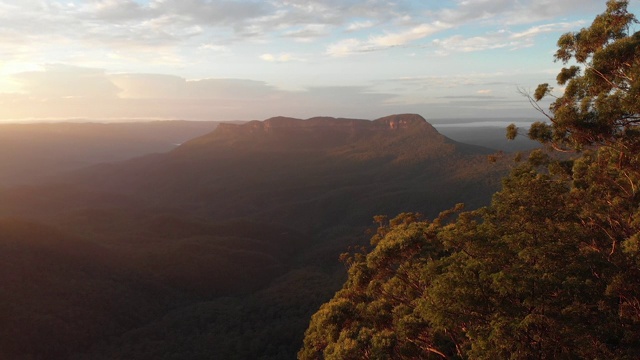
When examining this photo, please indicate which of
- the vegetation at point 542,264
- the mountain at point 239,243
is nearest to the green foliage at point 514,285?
the vegetation at point 542,264

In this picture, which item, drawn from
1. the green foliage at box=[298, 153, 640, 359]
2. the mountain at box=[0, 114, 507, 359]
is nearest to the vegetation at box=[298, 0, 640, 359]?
the green foliage at box=[298, 153, 640, 359]

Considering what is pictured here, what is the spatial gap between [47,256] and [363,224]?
84.3 meters

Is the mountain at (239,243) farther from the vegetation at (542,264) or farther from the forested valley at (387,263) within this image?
the vegetation at (542,264)

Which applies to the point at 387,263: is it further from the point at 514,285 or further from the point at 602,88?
the point at 602,88

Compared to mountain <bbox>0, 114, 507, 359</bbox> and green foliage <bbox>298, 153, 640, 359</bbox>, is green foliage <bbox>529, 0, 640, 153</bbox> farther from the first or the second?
mountain <bbox>0, 114, 507, 359</bbox>

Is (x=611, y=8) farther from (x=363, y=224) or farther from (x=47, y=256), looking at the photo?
(x=363, y=224)

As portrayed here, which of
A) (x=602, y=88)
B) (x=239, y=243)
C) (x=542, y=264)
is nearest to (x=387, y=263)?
(x=542, y=264)

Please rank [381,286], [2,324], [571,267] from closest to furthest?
[571,267], [381,286], [2,324]

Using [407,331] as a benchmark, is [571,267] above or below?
above

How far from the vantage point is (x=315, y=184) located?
188875 mm

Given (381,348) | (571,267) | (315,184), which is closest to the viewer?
(571,267)

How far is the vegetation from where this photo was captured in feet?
38.9

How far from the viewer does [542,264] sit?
1244 centimetres

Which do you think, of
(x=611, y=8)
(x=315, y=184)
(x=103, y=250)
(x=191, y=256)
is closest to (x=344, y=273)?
(x=191, y=256)
